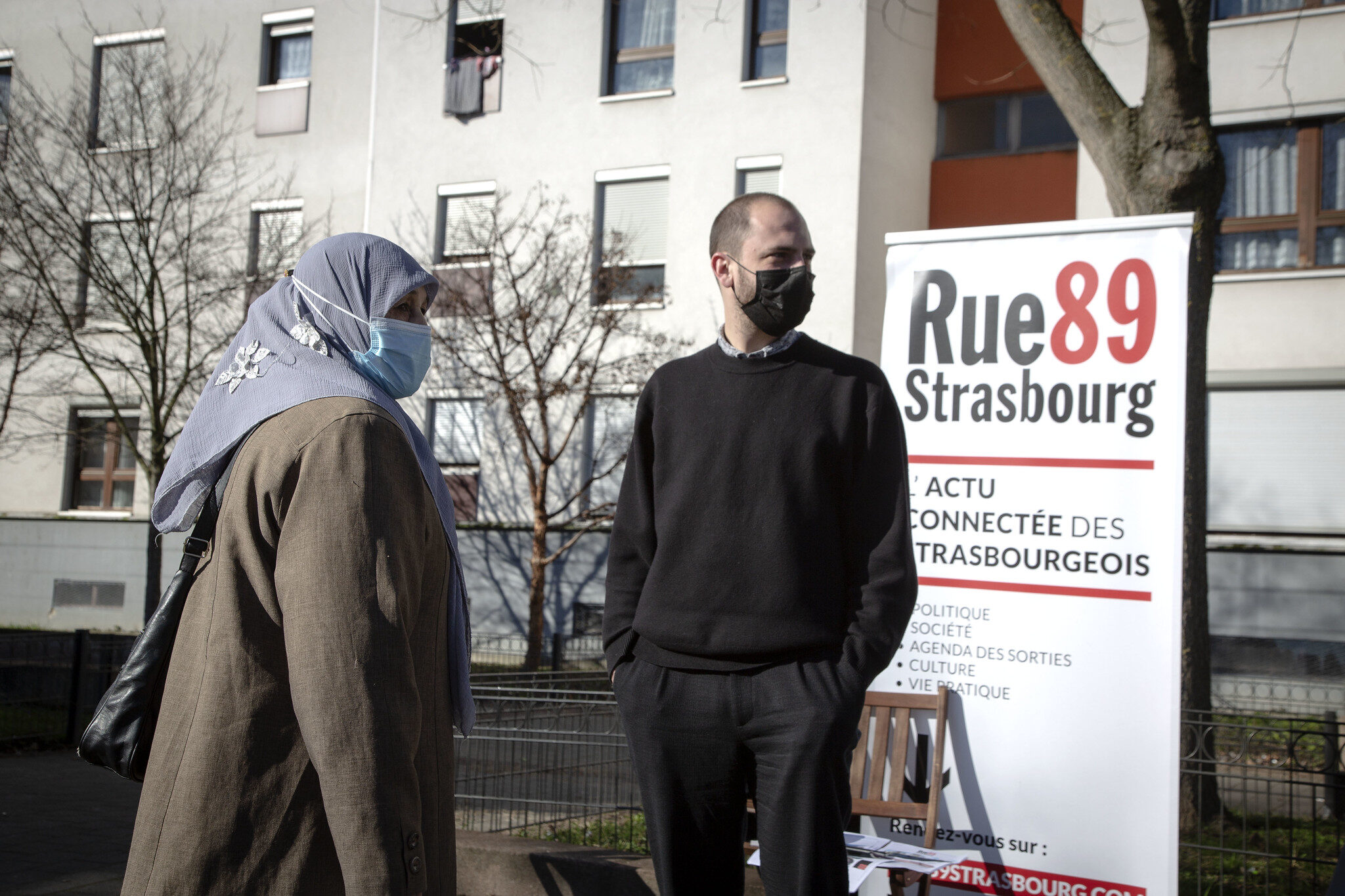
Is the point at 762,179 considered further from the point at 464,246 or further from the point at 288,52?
the point at 288,52

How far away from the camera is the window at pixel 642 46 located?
766 inches

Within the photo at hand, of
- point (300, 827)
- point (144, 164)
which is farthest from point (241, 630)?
point (144, 164)

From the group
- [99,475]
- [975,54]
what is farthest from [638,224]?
[99,475]

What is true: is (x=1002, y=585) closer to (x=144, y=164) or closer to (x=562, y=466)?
(x=144, y=164)

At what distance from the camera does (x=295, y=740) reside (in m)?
2.04

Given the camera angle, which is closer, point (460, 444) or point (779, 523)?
point (779, 523)

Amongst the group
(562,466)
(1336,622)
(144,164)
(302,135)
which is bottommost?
(1336,622)

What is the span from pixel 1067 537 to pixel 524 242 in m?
15.5

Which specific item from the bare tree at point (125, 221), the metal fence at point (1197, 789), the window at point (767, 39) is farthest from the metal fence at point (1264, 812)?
the window at point (767, 39)

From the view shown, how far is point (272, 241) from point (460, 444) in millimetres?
5172

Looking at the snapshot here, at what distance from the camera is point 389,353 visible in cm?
233

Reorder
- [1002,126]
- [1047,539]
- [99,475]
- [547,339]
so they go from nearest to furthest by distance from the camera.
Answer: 1. [1047,539]
2. [547,339]
3. [1002,126]
4. [99,475]

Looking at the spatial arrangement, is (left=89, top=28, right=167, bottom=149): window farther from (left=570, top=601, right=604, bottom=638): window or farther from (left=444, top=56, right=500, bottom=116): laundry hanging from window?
(left=570, top=601, right=604, bottom=638): window

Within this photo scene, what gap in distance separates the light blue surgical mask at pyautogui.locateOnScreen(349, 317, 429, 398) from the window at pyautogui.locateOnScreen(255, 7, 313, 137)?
21.1m
